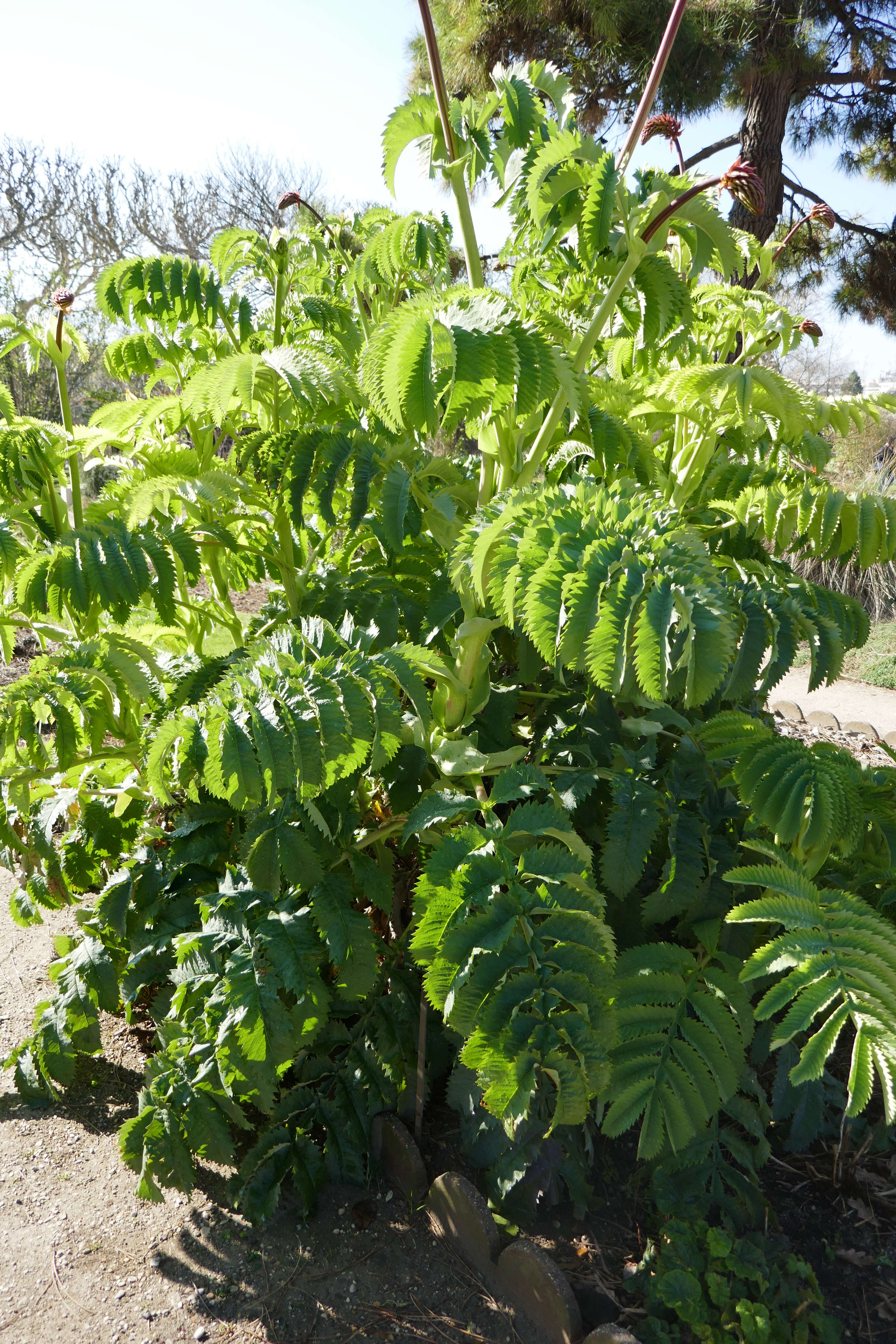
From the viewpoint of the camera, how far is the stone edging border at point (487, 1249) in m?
1.62

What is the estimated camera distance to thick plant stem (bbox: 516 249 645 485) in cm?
151

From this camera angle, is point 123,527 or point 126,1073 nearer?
point 123,527

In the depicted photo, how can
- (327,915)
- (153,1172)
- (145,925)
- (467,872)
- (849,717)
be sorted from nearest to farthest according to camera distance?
(467,872), (327,915), (153,1172), (145,925), (849,717)

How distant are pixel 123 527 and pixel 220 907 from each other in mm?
767

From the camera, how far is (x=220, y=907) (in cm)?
175

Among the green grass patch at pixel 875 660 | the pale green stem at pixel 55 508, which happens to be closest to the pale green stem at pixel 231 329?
the pale green stem at pixel 55 508

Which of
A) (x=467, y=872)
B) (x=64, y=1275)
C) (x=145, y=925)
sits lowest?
(x=64, y=1275)

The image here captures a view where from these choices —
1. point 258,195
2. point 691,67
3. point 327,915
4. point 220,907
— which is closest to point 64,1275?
point 220,907

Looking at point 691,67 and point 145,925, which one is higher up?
point 691,67

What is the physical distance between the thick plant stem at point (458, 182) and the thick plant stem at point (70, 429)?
43.4 inches

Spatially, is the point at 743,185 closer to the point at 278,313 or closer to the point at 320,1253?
the point at 278,313

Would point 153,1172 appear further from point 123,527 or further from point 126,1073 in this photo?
point 123,527

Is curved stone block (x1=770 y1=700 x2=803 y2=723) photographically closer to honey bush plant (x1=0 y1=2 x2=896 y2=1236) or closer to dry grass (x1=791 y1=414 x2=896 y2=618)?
dry grass (x1=791 y1=414 x2=896 y2=618)

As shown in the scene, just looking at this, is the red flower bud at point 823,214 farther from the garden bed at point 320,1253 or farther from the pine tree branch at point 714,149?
the pine tree branch at point 714,149
